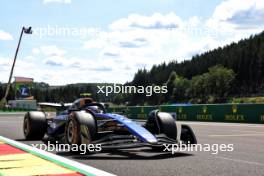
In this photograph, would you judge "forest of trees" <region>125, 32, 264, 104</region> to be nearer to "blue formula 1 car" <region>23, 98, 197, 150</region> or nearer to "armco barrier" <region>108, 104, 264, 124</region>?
"armco barrier" <region>108, 104, 264, 124</region>

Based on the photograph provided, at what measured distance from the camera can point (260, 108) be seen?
26.2 metres

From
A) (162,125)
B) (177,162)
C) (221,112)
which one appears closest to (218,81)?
(221,112)

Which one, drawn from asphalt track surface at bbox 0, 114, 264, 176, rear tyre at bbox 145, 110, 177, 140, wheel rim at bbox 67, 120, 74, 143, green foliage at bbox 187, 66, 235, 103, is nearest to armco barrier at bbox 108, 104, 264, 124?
rear tyre at bbox 145, 110, 177, 140

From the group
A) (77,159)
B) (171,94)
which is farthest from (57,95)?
(77,159)

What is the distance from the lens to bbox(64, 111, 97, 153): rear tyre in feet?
31.4

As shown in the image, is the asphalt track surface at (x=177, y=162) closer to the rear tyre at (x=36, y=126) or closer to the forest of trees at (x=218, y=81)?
the rear tyre at (x=36, y=126)

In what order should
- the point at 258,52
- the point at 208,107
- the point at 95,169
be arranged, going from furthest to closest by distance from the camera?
1. the point at 258,52
2. the point at 208,107
3. the point at 95,169

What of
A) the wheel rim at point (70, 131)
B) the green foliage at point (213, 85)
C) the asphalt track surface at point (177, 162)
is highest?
the green foliage at point (213, 85)

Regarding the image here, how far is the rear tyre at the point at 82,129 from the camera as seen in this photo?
31.4 ft

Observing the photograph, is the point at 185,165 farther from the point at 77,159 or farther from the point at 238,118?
the point at 238,118

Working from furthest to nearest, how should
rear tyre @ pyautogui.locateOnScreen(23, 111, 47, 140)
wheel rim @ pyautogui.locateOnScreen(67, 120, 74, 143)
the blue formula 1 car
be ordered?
rear tyre @ pyautogui.locateOnScreen(23, 111, 47, 140) < wheel rim @ pyautogui.locateOnScreen(67, 120, 74, 143) < the blue formula 1 car

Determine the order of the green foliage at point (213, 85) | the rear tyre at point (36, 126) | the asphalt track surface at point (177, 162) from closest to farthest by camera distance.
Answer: the asphalt track surface at point (177, 162) → the rear tyre at point (36, 126) → the green foliage at point (213, 85)

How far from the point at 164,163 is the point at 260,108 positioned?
1935 centimetres

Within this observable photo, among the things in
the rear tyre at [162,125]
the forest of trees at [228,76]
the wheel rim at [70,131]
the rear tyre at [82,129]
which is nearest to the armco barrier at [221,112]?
the rear tyre at [162,125]
